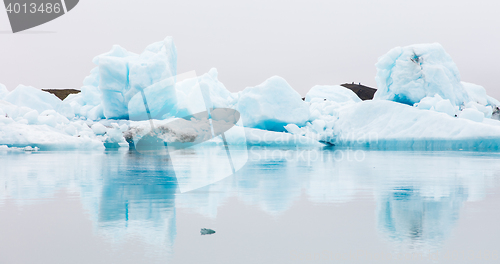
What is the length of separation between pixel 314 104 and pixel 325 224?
1892cm

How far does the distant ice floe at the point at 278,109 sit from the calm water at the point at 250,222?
1043cm

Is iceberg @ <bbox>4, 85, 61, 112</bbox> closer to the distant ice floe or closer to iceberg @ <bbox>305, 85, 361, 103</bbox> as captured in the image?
the distant ice floe

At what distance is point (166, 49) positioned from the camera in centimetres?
1991

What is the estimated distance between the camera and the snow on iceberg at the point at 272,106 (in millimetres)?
18141

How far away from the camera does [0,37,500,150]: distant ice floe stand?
51.5ft

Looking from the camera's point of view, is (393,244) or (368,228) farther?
(368,228)

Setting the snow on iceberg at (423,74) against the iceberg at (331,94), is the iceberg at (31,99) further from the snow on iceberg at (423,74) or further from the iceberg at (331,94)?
the snow on iceberg at (423,74)

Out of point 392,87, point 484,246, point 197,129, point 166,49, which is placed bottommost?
point 484,246

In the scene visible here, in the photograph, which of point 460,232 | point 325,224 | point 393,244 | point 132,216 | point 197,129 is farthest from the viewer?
point 197,129

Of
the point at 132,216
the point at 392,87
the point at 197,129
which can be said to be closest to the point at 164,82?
the point at 197,129

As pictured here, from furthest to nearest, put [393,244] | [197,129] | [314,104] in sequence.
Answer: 1. [314,104]
2. [197,129]
3. [393,244]

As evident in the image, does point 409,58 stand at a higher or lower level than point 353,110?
higher

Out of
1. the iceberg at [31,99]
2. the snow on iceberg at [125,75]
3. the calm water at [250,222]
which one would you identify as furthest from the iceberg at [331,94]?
the calm water at [250,222]

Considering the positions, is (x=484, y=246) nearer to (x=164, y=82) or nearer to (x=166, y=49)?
(x=164, y=82)
